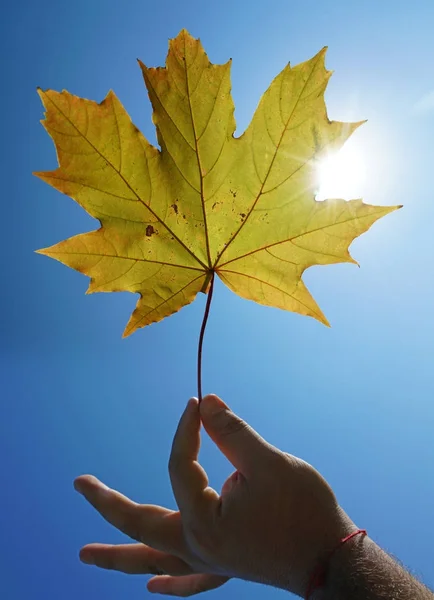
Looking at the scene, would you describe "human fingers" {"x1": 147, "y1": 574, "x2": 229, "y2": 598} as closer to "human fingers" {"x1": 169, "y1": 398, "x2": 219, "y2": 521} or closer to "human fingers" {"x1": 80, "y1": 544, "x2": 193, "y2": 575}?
"human fingers" {"x1": 80, "y1": 544, "x2": 193, "y2": 575}

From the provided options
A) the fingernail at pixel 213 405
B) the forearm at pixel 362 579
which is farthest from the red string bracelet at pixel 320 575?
the fingernail at pixel 213 405

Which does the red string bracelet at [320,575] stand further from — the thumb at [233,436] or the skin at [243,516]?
the thumb at [233,436]

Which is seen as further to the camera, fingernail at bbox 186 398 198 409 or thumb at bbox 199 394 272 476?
fingernail at bbox 186 398 198 409

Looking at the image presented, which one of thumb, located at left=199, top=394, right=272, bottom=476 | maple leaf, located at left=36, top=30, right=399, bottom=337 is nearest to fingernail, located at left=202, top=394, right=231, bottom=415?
thumb, located at left=199, top=394, right=272, bottom=476

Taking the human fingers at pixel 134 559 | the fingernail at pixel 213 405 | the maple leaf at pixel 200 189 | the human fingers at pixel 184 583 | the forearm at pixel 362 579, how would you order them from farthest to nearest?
the human fingers at pixel 184 583 < the human fingers at pixel 134 559 < the fingernail at pixel 213 405 < the maple leaf at pixel 200 189 < the forearm at pixel 362 579

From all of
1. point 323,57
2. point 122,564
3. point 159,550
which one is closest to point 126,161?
point 323,57

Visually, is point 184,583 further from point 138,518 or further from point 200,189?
point 200,189
